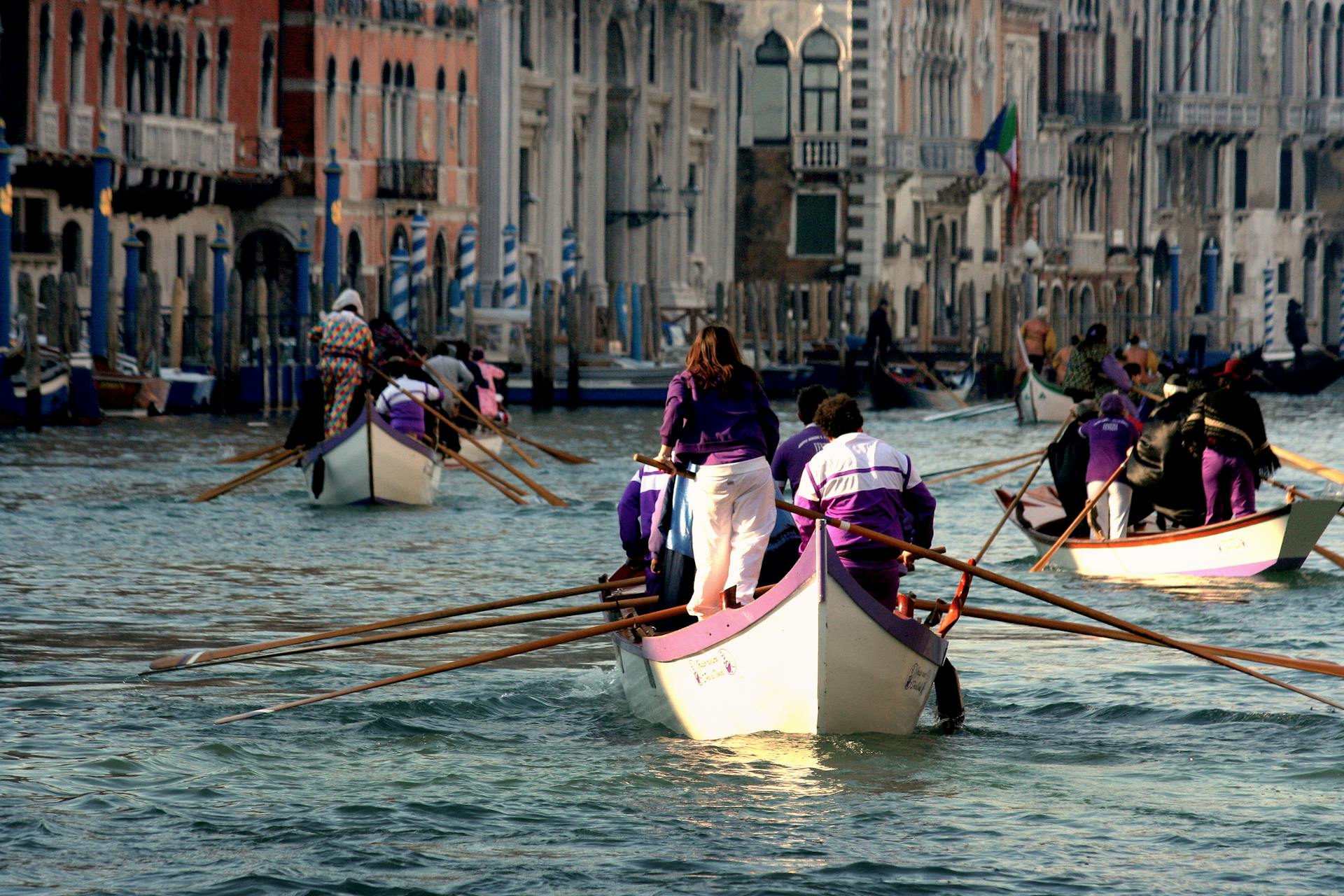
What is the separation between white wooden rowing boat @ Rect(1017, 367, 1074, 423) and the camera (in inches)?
1373

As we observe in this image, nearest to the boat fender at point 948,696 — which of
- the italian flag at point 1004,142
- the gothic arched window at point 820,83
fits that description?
the italian flag at point 1004,142

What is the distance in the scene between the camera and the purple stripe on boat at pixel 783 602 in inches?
400

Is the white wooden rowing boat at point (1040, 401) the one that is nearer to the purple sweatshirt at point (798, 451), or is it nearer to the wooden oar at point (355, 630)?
the purple sweatshirt at point (798, 451)

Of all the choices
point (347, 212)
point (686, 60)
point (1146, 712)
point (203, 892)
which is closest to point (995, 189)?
point (686, 60)

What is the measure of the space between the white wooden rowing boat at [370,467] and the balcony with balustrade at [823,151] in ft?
111

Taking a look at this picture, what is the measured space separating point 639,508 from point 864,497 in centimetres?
143

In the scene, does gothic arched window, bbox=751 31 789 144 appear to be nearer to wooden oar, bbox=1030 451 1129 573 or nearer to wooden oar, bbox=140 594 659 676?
wooden oar, bbox=1030 451 1129 573

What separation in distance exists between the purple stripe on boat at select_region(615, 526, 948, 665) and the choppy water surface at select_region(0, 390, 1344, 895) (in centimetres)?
40

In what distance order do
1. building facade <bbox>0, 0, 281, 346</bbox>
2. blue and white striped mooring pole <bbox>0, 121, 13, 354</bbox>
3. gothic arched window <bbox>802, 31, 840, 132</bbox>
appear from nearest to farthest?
1. blue and white striped mooring pole <bbox>0, 121, 13, 354</bbox>
2. building facade <bbox>0, 0, 281, 346</bbox>
3. gothic arched window <bbox>802, 31, 840, 132</bbox>

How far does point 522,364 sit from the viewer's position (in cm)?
4009

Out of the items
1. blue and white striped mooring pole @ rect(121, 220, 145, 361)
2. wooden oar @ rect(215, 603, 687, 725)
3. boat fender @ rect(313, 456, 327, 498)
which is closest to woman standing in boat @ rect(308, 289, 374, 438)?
boat fender @ rect(313, 456, 327, 498)

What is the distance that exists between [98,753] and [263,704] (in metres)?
1.32

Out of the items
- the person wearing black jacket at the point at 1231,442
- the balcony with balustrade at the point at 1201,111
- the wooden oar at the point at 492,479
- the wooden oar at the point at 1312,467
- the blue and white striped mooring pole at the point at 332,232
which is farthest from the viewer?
the balcony with balustrade at the point at 1201,111

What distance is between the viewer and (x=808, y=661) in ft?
34.2
